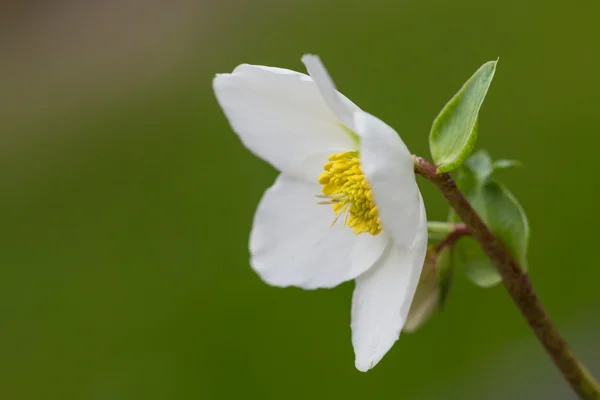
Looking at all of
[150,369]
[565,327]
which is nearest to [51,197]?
[150,369]

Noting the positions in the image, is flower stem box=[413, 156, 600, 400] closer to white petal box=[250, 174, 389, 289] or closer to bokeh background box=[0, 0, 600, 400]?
white petal box=[250, 174, 389, 289]

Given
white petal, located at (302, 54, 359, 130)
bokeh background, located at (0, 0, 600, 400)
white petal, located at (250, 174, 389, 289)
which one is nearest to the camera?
white petal, located at (302, 54, 359, 130)

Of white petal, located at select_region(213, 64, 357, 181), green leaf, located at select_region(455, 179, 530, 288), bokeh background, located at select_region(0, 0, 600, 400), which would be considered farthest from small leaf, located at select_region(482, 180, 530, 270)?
bokeh background, located at select_region(0, 0, 600, 400)

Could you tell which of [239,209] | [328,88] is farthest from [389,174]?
[239,209]

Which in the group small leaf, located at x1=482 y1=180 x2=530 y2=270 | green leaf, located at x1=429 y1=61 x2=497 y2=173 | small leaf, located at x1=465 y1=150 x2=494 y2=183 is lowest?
small leaf, located at x1=482 y1=180 x2=530 y2=270

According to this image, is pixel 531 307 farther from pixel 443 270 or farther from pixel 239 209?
pixel 239 209

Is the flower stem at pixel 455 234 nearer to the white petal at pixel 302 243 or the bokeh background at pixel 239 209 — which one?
the white petal at pixel 302 243

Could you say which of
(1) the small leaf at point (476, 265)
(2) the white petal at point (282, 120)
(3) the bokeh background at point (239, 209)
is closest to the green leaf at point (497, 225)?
A: (1) the small leaf at point (476, 265)
